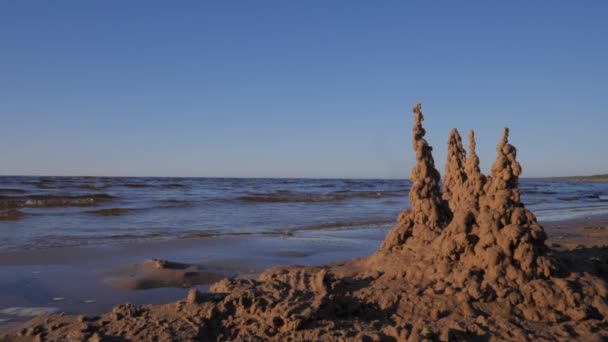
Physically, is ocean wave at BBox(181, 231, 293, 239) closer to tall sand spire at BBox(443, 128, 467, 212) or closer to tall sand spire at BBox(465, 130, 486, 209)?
tall sand spire at BBox(443, 128, 467, 212)

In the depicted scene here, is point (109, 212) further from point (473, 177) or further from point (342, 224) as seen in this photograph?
point (473, 177)

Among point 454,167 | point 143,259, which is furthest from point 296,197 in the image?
point 454,167

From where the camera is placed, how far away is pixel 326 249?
6500 mm

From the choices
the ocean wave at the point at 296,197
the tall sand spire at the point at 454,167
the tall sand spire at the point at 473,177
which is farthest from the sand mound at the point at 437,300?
the ocean wave at the point at 296,197

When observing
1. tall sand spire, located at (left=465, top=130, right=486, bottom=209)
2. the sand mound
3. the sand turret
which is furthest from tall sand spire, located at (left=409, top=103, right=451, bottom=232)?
the sand mound

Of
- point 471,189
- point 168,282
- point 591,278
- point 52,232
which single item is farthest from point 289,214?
point 591,278

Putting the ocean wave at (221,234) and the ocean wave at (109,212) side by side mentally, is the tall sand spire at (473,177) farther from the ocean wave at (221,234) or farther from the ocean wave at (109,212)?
the ocean wave at (109,212)

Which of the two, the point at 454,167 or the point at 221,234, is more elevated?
the point at 454,167

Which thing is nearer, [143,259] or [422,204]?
[422,204]

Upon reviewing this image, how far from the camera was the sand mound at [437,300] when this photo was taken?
2479mm

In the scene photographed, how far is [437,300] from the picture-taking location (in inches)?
109

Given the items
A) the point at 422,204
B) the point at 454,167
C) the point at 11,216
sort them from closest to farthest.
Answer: the point at 422,204 → the point at 454,167 → the point at 11,216

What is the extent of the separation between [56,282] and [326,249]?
3387 mm

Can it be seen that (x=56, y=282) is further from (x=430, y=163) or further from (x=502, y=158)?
(x=502, y=158)
